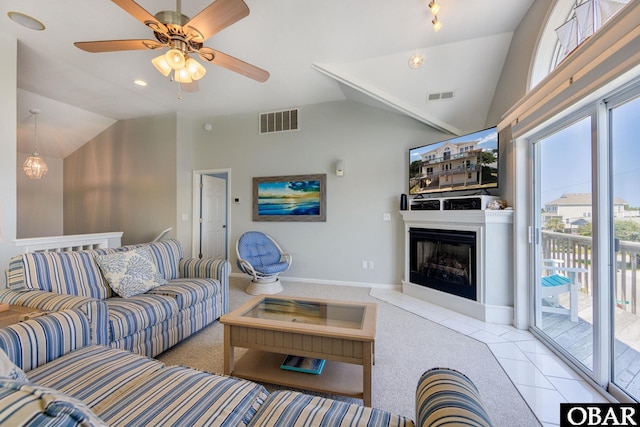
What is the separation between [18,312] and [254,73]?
2282mm

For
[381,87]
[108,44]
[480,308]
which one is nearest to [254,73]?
[108,44]

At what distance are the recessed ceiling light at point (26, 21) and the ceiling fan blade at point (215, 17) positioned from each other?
5.89ft

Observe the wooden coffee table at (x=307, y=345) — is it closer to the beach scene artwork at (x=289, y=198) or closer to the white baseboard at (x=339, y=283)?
the white baseboard at (x=339, y=283)

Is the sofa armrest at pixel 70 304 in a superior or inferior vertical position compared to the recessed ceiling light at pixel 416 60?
inferior

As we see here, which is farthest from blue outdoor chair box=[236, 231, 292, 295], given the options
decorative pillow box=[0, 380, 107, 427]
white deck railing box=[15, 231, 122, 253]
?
decorative pillow box=[0, 380, 107, 427]

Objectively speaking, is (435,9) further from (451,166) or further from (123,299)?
(123,299)

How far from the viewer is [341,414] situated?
3.11 feet

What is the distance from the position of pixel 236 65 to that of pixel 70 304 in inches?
81.3

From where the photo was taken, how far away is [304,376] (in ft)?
5.41

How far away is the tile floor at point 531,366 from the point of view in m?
1.59

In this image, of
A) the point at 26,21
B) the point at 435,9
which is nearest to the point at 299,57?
the point at 435,9

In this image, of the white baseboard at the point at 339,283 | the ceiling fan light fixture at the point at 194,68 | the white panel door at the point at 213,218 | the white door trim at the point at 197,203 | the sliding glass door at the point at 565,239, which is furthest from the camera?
the white panel door at the point at 213,218

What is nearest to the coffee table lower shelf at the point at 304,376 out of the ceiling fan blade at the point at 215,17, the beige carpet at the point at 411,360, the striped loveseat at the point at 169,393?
the beige carpet at the point at 411,360

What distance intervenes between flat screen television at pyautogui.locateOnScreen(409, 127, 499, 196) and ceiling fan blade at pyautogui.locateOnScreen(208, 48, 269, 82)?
2262 mm
